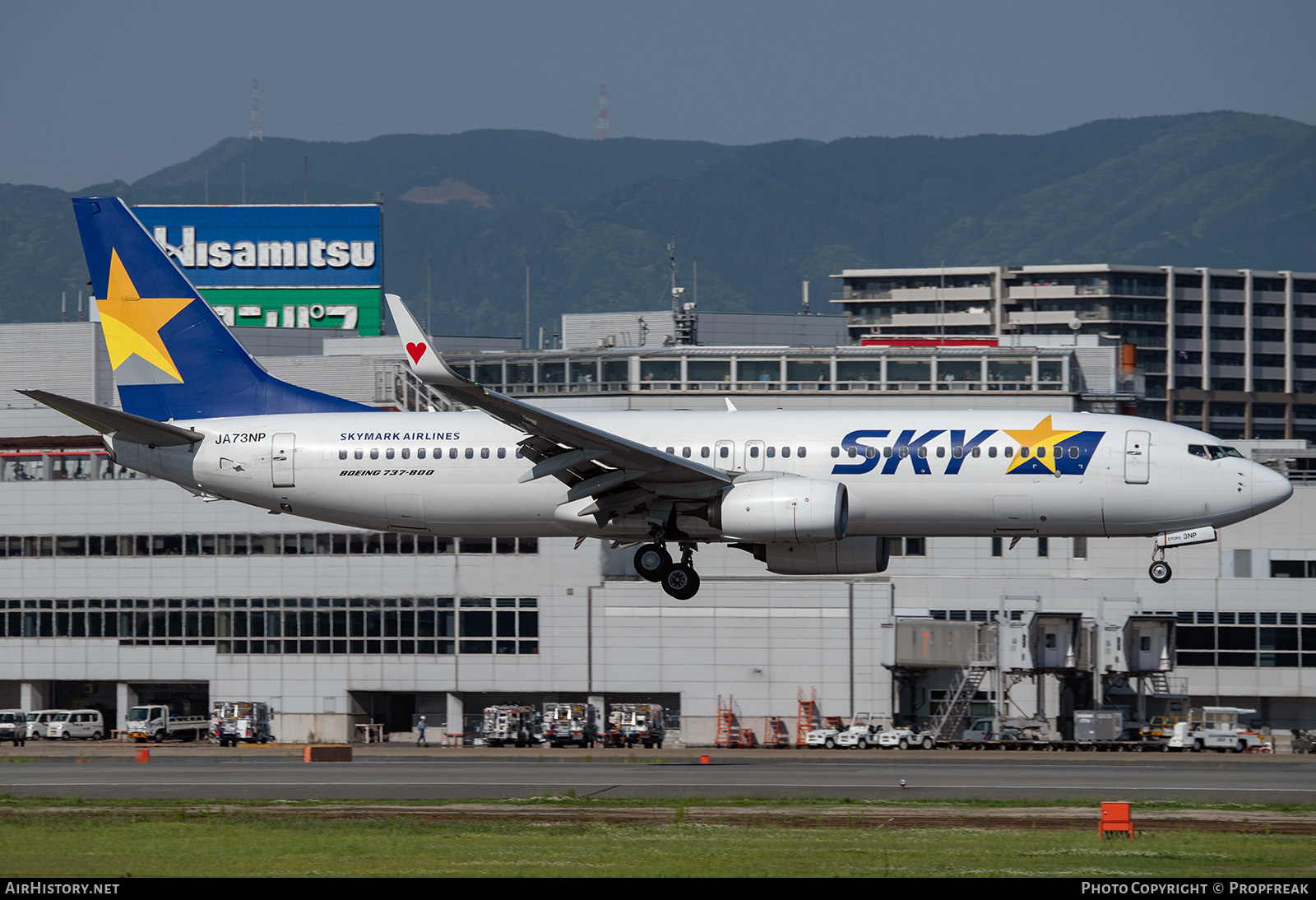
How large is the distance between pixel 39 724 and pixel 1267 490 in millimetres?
67983

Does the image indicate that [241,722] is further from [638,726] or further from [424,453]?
[424,453]

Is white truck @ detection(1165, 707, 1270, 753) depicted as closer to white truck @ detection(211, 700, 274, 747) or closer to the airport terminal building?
the airport terminal building

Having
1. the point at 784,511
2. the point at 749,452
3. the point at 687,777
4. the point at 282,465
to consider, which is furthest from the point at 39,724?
the point at 784,511

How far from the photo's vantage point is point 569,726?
75000 millimetres

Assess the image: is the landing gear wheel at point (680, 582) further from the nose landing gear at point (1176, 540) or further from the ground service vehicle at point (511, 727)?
the ground service vehicle at point (511, 727)

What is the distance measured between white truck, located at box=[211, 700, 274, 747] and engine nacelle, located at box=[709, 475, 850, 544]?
Result: 4390 cm

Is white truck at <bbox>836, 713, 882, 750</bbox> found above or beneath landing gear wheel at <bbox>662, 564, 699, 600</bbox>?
beneath

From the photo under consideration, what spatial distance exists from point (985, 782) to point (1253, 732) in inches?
1256

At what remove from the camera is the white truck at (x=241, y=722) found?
7850cm

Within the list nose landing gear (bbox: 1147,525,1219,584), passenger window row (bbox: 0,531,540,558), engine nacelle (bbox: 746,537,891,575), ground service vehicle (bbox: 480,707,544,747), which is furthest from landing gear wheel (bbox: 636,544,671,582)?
passenger window row (bbox: 0,531,540,558)

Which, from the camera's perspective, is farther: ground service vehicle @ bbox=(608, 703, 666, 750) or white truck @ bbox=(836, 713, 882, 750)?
ground service vehicle @ bbox=(608, 703, 666, 750)

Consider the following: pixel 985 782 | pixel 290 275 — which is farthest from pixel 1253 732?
pixel 290 275

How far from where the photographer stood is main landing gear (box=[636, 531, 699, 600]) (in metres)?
45.2

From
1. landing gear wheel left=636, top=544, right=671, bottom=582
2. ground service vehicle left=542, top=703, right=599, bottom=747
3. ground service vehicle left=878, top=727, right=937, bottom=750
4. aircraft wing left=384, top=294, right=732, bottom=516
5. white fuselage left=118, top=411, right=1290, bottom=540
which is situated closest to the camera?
aircraft wing left=384, top=294, right=732, bottom=516
